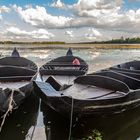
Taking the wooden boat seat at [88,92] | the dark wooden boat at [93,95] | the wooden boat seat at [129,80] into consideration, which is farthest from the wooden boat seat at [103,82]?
the wooden boat seat at [129,80]

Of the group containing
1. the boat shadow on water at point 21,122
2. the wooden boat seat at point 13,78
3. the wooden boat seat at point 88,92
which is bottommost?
the boat shadow on water at point 21,122

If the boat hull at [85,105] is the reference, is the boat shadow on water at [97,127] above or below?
below

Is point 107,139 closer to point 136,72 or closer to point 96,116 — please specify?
point 96,116

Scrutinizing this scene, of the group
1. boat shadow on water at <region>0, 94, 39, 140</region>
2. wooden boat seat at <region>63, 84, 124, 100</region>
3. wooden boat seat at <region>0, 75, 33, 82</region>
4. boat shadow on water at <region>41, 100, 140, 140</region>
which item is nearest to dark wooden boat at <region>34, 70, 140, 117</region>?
wooden boat seat at <region>63, 84, 124, 100</region>

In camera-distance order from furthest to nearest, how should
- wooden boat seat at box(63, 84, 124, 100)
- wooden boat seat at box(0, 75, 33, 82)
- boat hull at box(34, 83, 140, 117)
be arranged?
wooden boat seat at box(0, 75, 33, 82) → wooden boat seat at box(63, 84, 124, 100) → boat hull at box(34, 83, 140, 117)

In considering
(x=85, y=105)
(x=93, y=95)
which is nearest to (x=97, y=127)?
(x=93, y=95)

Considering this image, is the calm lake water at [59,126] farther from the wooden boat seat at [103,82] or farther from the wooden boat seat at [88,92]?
the wooden boat seat at [103,82]

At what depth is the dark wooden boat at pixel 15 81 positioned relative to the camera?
25.5 feet

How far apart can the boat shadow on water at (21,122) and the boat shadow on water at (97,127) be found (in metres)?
0.54

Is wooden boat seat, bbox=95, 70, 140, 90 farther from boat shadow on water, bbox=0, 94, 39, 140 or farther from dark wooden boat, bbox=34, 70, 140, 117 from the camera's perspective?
boat shadow on water, bbox=0, 94, 39, 140

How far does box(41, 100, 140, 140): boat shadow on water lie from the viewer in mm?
7973

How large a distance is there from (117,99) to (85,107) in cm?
105

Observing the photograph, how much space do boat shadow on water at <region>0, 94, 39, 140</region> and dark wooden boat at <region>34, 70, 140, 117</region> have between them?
3.82 feet

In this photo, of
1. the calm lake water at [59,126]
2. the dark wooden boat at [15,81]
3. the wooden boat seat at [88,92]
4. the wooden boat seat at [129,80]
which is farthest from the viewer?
the wooden boat seat at [129,80]
